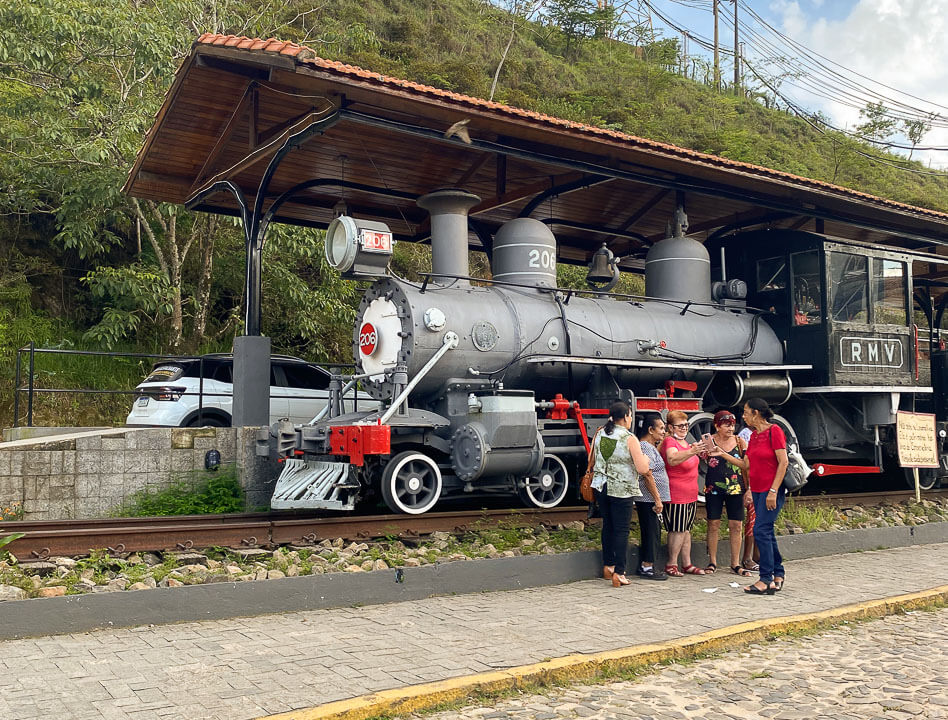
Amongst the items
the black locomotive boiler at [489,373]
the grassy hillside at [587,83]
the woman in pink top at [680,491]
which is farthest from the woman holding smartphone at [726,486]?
the grassy hillside at [587,83]

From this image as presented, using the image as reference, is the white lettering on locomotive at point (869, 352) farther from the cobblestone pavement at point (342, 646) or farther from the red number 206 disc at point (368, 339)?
the red number 206 disc at point (368, 339)

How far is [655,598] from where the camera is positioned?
6.32 metres

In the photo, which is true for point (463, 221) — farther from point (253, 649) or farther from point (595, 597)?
point (253, 649)

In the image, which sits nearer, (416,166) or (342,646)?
(342,646)

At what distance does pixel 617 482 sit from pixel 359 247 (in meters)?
3.70

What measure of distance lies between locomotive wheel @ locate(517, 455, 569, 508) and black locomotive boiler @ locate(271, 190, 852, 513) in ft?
0.06

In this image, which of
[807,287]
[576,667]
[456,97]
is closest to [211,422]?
[456,97]

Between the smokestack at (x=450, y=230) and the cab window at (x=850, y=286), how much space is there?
5086 mm

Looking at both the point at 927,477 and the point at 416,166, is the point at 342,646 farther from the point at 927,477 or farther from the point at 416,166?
the point at 927,477

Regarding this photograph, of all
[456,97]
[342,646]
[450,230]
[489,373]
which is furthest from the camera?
[450,230]

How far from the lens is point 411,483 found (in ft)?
26.7

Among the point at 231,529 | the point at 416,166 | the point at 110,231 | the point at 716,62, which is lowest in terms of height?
the point at 231,529

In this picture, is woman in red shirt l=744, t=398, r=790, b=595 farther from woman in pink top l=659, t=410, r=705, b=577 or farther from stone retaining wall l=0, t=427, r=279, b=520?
stone retaining wall l=0, t=427, r=279, b=520

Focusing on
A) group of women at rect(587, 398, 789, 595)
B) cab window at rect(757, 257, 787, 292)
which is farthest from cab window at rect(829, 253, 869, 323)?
group of women at rect(587, 398, 789, 595)
